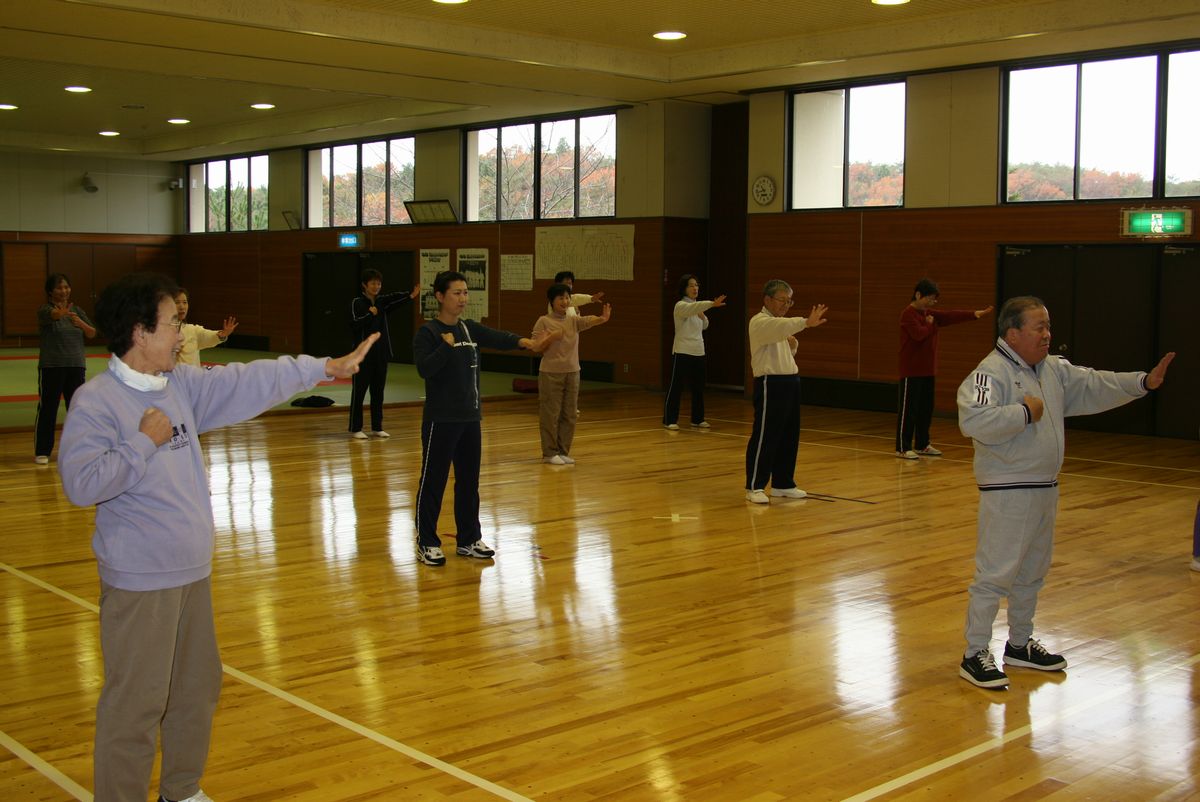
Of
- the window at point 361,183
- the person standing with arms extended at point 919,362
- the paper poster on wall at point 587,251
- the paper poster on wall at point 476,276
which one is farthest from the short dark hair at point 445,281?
the window at point 361,183

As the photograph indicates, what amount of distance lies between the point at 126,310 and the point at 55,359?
25.2ft

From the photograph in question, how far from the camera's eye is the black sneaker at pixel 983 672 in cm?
468

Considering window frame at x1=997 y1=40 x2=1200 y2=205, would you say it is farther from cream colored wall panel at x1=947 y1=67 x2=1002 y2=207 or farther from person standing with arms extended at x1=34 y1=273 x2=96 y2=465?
person standing with arms extended at x1=34 y1=273 x2=96 y2=465

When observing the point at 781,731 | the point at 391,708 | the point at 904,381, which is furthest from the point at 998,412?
the point at 904,381

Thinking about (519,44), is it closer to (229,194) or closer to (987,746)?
(987,746)

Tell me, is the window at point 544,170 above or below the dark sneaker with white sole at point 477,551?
above

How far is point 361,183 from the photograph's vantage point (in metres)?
21.2

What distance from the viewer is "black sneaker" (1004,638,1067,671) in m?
4.90

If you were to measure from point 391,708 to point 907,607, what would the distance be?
2699 mm

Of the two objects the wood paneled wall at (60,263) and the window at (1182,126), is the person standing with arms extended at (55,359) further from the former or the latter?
the wood paneled wall at (60,263)

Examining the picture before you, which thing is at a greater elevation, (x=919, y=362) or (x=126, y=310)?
(x=126, y=310)

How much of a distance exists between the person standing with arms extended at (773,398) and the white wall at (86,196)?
66.5ft

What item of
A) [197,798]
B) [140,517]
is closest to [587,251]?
[197,798]

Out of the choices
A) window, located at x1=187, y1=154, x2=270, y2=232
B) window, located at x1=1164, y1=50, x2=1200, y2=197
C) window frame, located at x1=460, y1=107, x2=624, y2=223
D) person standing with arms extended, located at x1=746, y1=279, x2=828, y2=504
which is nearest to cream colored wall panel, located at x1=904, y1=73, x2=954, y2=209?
window, located at x1=1164, y1=50, x2=1200, y2=197
